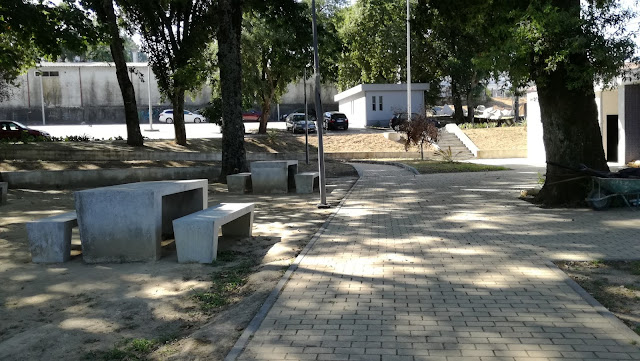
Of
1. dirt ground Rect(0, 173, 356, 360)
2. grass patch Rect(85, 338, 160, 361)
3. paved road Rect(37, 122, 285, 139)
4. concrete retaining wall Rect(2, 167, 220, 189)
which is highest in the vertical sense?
paved road Rect(37, 122, 285, 139)

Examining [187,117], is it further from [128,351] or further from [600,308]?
[600,308]

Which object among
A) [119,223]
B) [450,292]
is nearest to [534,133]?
[450,292]

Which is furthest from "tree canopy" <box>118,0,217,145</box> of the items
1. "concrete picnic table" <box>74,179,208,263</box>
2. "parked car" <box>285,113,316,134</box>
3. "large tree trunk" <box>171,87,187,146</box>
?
"concrete picnic table" <box>74,179,208,263</box>

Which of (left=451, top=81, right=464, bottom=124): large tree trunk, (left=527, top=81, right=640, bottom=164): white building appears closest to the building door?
(left=527, top=81, right=640, bottom=164): white building

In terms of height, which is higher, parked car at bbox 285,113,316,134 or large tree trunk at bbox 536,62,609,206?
parked car at bbox 285,113,316,134

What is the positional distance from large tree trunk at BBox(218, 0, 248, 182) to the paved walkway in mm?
8428

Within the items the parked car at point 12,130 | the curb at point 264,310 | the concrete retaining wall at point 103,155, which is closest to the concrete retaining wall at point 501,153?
the concrete retaining wall at point 103,155

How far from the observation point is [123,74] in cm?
2506

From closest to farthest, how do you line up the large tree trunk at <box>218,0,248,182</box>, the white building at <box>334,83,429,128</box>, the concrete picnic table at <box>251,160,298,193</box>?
the concrete picnic table at <box>251,160,298,193</box> → the large tree trunk at <box>218,0,248,182</box> → the white building at <box>334,83,429,128</box>

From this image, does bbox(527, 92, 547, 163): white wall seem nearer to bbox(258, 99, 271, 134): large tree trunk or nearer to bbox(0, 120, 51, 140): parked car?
bbox(258, 99, 271, 134): large tree trunk

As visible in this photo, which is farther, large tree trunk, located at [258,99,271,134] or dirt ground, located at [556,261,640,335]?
large tree trunk, located at [258,99,271,134]

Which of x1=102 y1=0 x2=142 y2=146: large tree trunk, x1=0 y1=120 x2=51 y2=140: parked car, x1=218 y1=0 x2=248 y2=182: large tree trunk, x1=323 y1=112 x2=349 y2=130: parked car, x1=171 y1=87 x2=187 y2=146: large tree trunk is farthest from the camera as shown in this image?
x1=323 y1=112 x2=349 y2=130: parked car

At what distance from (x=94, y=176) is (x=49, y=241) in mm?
12602

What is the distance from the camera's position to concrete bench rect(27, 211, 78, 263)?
772 centimetres
